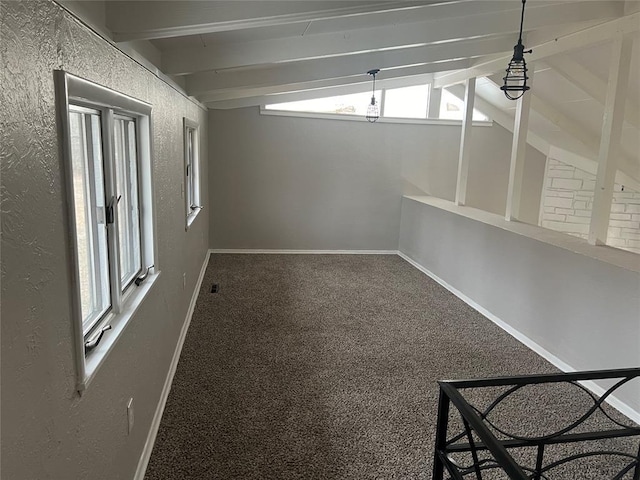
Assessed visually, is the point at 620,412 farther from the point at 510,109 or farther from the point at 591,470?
the point at 510,109

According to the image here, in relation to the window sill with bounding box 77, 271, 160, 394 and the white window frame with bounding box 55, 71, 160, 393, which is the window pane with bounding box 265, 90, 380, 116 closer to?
the white window frame with bounding box 55, 71, 160, 393

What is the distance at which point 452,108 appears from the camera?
21.4 feet

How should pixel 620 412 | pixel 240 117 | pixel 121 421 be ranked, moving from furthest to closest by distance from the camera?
1. pixel 240 117
2. pixel 620 412
3. pixel 121 421

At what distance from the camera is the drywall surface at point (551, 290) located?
278 cm

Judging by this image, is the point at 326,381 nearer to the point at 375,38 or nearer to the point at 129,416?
the point at 129,416

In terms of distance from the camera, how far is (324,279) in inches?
206

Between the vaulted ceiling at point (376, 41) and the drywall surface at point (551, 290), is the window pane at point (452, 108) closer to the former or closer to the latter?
the vaulted ceiling at point (376, 41)

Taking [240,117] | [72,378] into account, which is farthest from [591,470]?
[240,117]

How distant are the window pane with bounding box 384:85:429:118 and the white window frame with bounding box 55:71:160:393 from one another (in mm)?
4619

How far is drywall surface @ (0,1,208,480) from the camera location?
0.90 metres

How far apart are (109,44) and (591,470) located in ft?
8.90

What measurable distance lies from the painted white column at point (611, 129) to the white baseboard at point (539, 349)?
920 millimetres

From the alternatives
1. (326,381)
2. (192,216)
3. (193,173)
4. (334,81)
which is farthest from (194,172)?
(326,381)

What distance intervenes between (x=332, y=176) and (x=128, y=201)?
4267 millimetres
